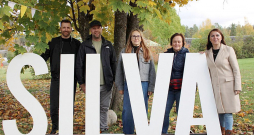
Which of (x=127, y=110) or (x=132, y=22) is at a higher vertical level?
(x=132, y=22)

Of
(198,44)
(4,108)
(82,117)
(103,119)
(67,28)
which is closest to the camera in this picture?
(67,28)

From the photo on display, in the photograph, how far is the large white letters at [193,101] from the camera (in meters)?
3.55

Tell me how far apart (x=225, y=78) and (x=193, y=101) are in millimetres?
553

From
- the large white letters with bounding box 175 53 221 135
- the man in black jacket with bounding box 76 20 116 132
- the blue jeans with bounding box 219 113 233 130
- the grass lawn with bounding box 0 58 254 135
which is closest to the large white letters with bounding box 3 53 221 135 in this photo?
the large white letters with bounding box 175 53 221 135

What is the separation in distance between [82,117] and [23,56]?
110 inches

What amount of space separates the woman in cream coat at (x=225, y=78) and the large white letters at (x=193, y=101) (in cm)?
9

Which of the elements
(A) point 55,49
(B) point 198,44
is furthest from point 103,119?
(B) point 198,44

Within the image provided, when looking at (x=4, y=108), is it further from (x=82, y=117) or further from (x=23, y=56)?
(x=23, y=56)

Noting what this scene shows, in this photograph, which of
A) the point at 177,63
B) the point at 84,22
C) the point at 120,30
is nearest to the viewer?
the point at 177,63

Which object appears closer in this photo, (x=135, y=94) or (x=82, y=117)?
(x=135, y=94)

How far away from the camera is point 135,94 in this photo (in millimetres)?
3541

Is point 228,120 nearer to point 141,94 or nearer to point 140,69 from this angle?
point 141,94

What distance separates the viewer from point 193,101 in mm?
3549

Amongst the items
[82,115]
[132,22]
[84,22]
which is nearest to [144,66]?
[132,22]
